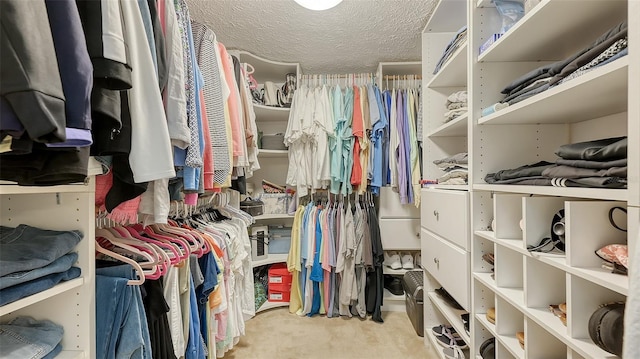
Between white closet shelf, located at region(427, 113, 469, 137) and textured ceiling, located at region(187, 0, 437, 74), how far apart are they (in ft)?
2.51

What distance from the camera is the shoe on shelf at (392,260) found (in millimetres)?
2445

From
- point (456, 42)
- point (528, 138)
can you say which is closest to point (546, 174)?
point (528, 138)

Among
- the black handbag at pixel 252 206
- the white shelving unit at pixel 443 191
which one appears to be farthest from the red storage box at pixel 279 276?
the white shelving unit at pixel 443 191

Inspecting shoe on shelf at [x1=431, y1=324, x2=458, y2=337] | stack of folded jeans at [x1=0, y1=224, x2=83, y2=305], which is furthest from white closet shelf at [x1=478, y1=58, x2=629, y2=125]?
stack of folded jeans at [x1=0, y1=224, x2=83, y2=305]

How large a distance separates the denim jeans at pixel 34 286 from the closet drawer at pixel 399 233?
1.99m

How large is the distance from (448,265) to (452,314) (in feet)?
1.08

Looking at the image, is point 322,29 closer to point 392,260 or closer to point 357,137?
point 357,137

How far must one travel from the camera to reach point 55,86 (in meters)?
0.50

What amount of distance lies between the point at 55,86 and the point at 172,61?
46 cm

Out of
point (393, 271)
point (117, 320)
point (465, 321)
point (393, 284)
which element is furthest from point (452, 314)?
point (117, 320)

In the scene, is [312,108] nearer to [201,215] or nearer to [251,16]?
[251,16]

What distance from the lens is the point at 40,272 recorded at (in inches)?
27.8

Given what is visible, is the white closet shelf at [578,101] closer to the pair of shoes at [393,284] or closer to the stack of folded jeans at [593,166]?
the stack of folded jeans at [593,166]

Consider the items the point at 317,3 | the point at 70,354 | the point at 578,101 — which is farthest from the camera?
the point at 317,3
